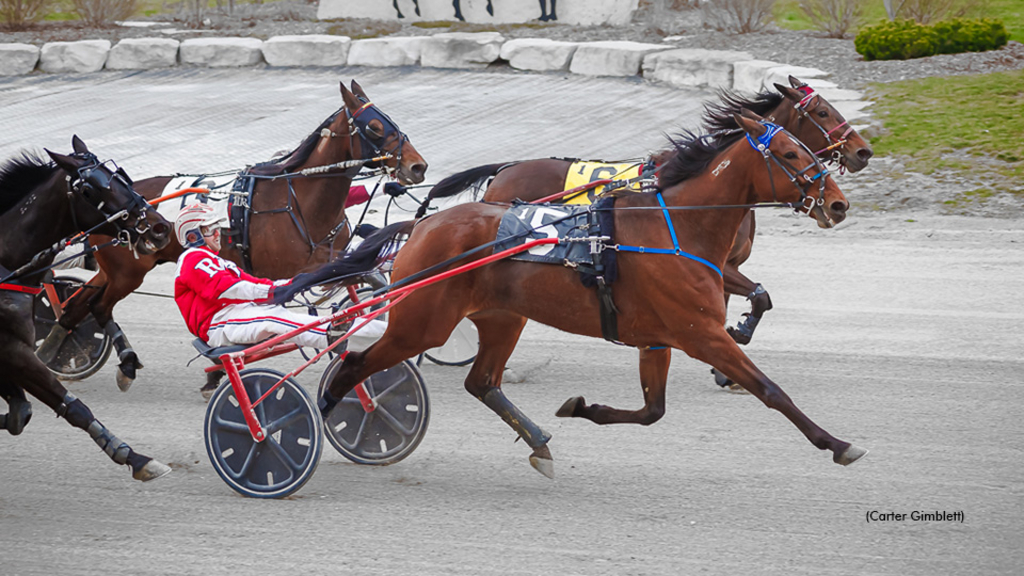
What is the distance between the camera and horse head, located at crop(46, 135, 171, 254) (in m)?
5.41

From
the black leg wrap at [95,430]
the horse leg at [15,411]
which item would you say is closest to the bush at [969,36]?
the black leg wrap at [95,430]

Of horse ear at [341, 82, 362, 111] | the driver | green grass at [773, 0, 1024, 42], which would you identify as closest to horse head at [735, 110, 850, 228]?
the driver

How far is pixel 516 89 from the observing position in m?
18.6

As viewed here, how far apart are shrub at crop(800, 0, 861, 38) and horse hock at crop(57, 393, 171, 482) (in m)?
17.3

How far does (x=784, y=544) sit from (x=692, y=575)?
0.53m

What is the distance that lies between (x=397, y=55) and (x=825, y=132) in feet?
44.9

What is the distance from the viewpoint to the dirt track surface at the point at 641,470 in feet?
15.4

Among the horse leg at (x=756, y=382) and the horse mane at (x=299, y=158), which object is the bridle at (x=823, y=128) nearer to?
the horse leg at (x=756, y=382)

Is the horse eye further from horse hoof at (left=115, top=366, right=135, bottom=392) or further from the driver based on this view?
horse hoof at (left=115, top=366, right=135, bottom=392)

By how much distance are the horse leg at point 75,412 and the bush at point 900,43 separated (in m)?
15.4

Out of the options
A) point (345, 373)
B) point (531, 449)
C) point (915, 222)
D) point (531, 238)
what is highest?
point (531, 238)

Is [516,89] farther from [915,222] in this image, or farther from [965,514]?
[965,514]

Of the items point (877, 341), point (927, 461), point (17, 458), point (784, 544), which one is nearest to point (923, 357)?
point (877, 341)

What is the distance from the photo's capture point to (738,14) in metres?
20.2
